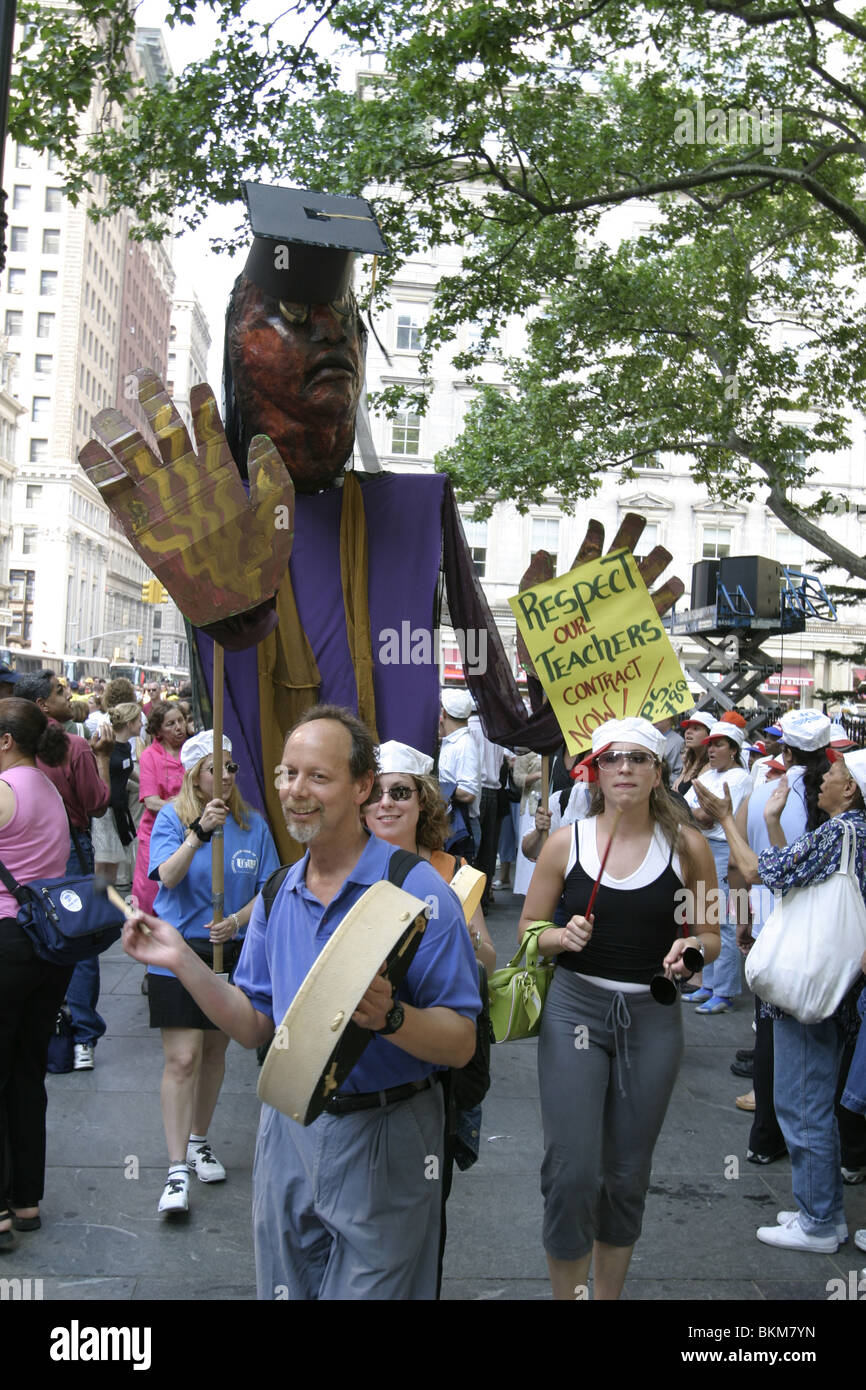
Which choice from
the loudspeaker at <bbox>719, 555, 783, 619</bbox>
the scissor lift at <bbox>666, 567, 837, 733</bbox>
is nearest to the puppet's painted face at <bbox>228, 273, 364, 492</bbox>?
the scissor lift at <bbox>666, 567, 837, 733</bbox>

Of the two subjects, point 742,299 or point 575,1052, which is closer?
point 575,1052

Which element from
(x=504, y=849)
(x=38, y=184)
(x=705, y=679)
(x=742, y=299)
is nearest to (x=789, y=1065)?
(x=504, y=849)

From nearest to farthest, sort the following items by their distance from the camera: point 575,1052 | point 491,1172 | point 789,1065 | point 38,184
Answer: point 575,1052
point 789,1065
point 491,1172
point 38,184

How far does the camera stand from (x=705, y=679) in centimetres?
1702

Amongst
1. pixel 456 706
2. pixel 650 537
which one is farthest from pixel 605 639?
pixel 650 537

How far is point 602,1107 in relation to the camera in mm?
3742

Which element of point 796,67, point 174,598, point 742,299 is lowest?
point 174,598

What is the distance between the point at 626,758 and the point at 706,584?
15440 mm

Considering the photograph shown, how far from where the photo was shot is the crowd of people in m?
2.70

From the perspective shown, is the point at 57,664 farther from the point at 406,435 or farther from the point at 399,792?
the point at 399,792

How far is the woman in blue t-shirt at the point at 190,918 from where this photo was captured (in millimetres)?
4867

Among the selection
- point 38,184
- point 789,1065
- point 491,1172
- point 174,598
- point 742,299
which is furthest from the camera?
point 38,184

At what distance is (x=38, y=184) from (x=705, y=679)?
239ft
